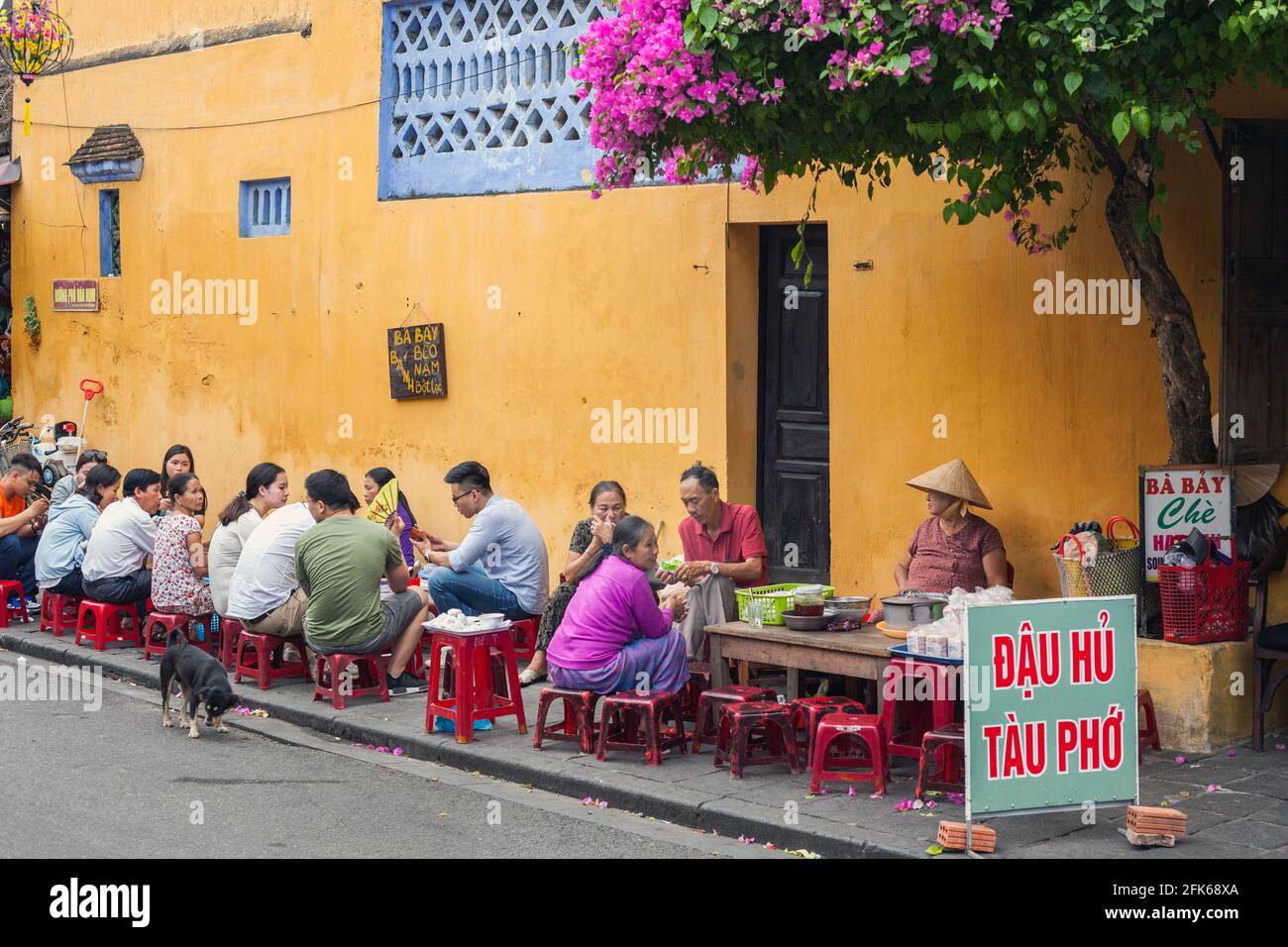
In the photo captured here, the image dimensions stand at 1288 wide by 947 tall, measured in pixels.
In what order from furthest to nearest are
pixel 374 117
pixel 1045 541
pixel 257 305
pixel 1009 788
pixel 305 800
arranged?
1. pixel 257 305
2. pixel 374 117
3. pixel 1045 541
4. pixel 305 800
5. pixel 1009 788

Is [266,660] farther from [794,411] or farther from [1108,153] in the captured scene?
[1108,153]

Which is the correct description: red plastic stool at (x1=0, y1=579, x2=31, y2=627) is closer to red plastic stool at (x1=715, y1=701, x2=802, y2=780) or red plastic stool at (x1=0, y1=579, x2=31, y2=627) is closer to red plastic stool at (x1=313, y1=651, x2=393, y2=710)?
red plastic stool at (x1=313, y1=651, x2=393, y2=710)

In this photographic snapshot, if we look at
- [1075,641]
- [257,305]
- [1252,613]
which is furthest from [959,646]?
[257,305]

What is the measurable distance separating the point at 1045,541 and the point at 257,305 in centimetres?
838

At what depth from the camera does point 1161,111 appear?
22.5 ft

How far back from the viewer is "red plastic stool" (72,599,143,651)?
11906mm

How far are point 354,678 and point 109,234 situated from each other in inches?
333

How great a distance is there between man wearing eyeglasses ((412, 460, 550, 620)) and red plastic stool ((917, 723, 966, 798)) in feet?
12.3

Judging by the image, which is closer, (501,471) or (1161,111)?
(1161,111)

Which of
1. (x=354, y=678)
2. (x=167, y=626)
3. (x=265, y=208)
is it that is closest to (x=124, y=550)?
(x=167, y=626)

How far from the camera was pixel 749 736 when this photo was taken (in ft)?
26.8

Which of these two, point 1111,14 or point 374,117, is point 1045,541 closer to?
point 1111,14

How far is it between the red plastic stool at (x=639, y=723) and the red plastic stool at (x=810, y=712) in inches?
25.7

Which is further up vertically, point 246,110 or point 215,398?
point 246,110
